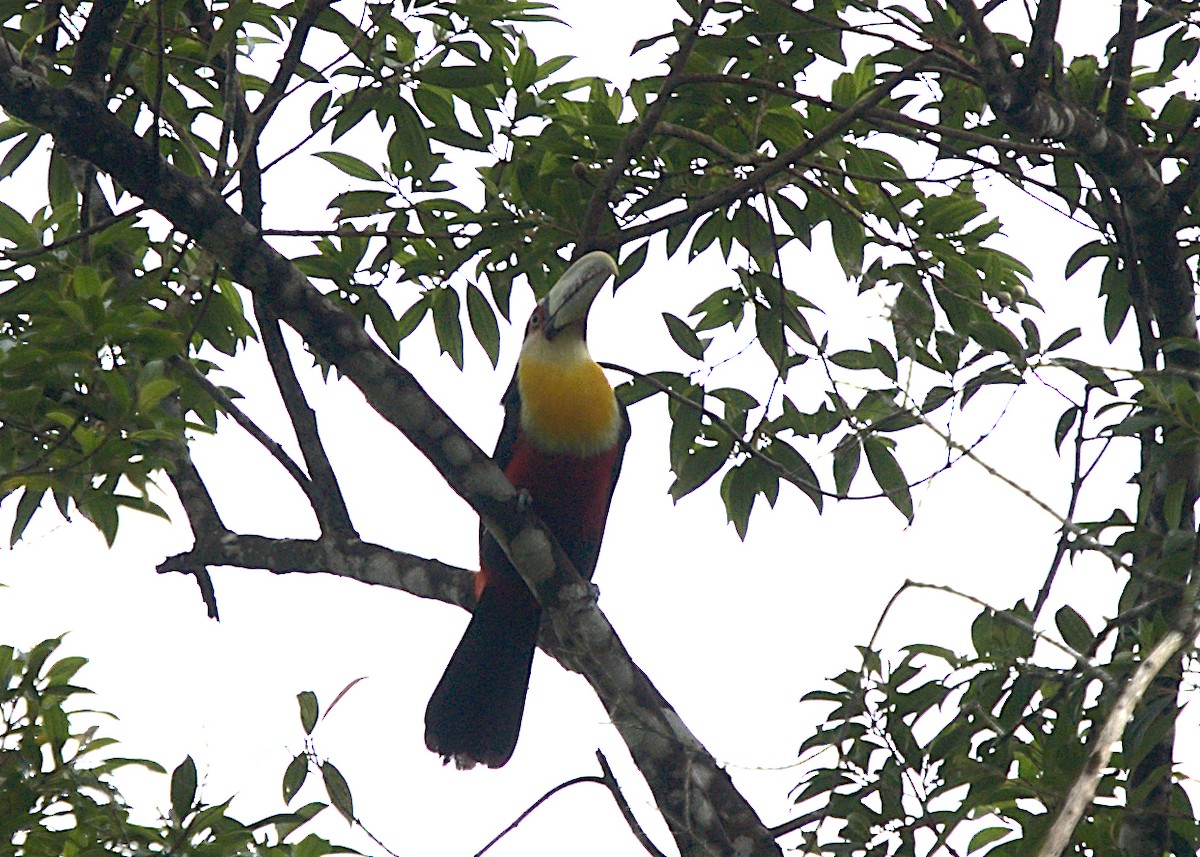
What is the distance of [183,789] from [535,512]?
1286 mm

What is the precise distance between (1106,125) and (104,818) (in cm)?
270

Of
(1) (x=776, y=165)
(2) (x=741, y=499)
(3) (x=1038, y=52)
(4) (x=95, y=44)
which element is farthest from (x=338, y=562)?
(3) (x=1038, y=52)

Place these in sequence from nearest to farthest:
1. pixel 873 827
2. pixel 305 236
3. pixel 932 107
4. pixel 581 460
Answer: pixel 873 827 < pixel 305 236 < pixel 932 107 < pixel 581 460

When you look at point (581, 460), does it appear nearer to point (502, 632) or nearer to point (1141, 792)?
point (502, 632)

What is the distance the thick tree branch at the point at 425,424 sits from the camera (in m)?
2.82

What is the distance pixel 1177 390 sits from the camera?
7.68 ft

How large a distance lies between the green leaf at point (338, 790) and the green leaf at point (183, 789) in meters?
0.29

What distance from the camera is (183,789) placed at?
300cm

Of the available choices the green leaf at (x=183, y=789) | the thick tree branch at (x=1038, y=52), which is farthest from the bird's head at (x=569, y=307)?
the green leaf at (x=183, y=789)

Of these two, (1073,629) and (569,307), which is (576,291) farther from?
(1073,629)

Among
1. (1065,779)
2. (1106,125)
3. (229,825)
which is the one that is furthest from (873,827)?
(1106,125)

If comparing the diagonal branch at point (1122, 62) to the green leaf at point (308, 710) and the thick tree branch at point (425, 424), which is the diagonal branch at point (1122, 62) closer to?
the thick tree branch at point (425, 424)

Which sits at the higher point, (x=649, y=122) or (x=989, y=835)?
(x=649, y=122)

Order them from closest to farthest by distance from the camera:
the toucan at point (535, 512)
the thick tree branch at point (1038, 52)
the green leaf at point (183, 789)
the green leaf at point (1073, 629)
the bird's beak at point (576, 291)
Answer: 1. the green leaf at point (1073, 629)
2. the thick tree branch at point (1038, 52)
3. the green leaf at point (183, 789)
4. the bird's beak at point (576, 291)
5. the toucan at point (535, 512)
